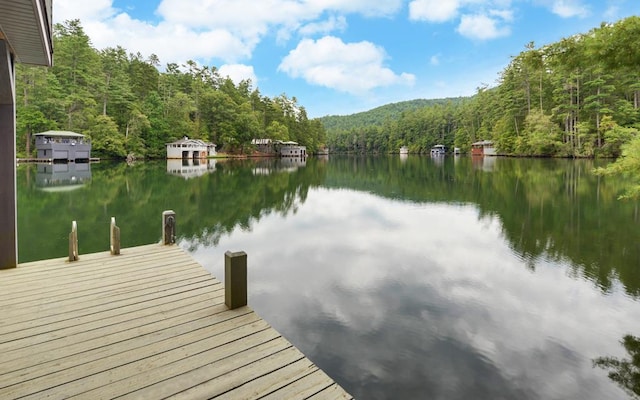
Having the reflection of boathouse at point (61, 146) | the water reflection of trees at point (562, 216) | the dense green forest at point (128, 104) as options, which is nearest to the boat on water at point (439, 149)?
the dense green forest at point (128, 104)

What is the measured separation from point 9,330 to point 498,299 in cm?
580

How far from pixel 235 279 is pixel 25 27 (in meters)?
2.81

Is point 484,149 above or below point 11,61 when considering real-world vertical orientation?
above

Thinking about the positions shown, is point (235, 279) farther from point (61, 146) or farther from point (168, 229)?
point (61, 146)

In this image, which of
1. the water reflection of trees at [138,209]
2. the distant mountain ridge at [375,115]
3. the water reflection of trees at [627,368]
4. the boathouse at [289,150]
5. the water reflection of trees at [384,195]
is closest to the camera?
the water reflection of trees at [627,368]

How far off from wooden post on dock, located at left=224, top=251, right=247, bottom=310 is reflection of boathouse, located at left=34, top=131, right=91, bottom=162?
35883 mm

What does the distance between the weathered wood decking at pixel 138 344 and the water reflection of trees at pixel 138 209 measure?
13.5ft

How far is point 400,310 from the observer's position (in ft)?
16.5

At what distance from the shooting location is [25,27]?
121 inches

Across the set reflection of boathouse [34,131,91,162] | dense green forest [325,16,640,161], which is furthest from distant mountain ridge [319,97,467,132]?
reflection of boathouse [34,131,91,162]

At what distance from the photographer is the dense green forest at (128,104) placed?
114 ft

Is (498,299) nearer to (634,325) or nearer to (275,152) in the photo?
(634,325)

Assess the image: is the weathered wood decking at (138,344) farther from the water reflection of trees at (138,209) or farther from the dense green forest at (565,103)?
the dense green forest at (565,103)

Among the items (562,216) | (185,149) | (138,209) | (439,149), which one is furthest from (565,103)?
(138,209)
